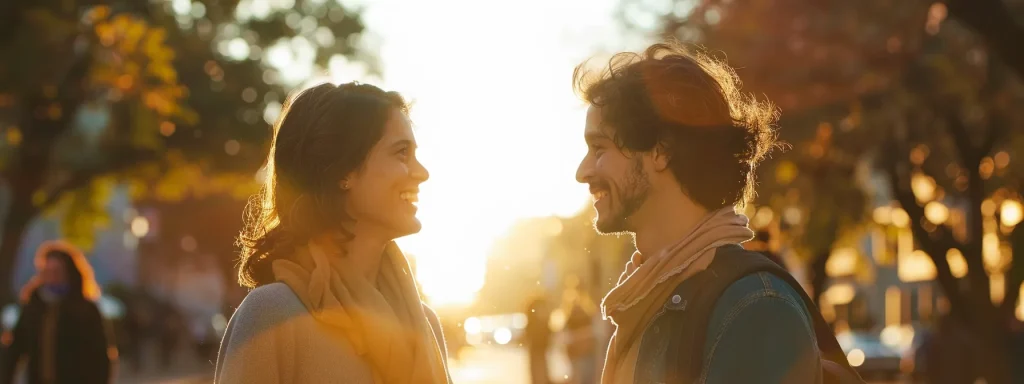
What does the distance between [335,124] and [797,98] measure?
16.6 metres

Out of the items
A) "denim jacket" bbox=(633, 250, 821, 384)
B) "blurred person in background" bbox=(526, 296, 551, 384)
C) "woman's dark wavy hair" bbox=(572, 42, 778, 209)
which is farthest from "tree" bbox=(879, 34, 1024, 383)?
"denim jacket" bbox=(633, 250, 821, 384)

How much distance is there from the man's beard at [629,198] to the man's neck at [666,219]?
0.02 meters

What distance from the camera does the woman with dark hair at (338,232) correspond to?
4.13 m

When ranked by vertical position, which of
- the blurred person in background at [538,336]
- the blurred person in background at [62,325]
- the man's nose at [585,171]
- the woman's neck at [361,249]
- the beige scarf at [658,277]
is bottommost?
the beige scarf at [658,277]

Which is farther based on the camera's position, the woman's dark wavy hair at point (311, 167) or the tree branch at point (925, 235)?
the tree branch at point (925, 235)

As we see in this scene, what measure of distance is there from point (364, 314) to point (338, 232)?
9.8 inches

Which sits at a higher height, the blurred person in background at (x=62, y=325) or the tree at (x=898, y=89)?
the tree at (x=898, y=89)

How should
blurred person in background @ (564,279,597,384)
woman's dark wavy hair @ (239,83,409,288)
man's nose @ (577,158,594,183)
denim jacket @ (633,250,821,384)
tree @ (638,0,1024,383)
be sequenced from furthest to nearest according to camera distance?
tree @ (638,0,1024,383), blurred person in background @ (564,279,597,384), woman's dark wavy hair @ (239,83,409,288), man's nose @ (577,158,594,183), denim jacket @ (633,250,821,384)

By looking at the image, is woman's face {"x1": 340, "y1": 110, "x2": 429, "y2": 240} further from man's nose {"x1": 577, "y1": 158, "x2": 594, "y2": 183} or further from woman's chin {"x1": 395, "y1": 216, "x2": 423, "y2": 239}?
man's nose {"x1": 577, "y1": 158, "x2": 594, "y2": 183}

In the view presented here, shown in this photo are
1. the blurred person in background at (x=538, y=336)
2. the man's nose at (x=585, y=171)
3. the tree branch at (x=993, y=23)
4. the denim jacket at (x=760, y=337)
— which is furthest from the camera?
the blurred person in background at (x=538, y=336)

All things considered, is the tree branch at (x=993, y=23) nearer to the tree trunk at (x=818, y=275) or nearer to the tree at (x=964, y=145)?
the tree at (x=964, y=145)

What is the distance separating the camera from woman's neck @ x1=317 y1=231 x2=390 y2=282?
4289 millimetres

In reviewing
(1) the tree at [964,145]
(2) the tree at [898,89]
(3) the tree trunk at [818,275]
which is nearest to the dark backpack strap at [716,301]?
(2) the tree at [898,89]

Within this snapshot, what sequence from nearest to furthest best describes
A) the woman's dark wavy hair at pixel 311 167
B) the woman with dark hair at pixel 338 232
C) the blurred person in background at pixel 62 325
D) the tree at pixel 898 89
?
the woman with dark hair at pixel 338 232 → the woman's dark wavy hair at pixel 311 167 → the blurred person in background at pixel 62 325 → the tree at pixel 898 89
